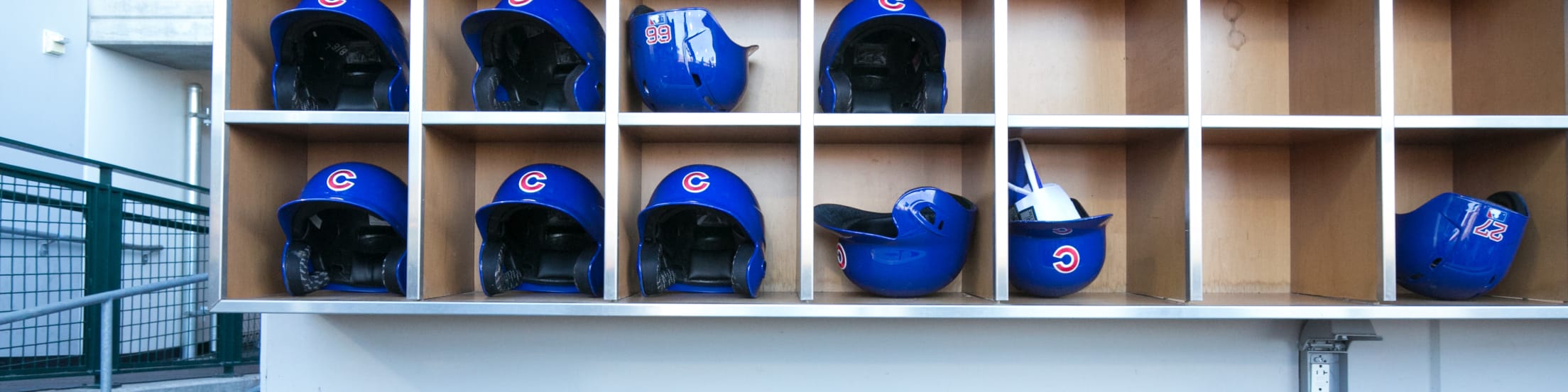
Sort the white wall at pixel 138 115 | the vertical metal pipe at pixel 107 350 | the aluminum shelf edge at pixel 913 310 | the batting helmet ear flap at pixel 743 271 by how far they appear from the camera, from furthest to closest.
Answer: the white wall at pixel 138 115
the vertical metal pipe at pixel 107 350
the batting helmet ear flap at pixel 743 271
the aluminum shelf edge at pixel 913 310

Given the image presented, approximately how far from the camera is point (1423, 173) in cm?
212

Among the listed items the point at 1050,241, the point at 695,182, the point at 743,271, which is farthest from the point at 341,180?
the point at 1050,241

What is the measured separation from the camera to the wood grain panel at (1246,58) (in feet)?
7.04

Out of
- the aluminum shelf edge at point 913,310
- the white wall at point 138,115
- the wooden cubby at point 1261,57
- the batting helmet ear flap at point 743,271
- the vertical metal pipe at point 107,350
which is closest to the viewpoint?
the aluminum shelf edge at point 913,310

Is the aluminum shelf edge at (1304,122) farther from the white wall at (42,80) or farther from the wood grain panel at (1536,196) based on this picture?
the white wall at (42,80)

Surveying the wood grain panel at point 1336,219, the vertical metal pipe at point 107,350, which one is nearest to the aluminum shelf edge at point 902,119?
the wood grain panel at point 1336,219

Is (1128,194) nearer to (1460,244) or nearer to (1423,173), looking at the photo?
(1460,244)

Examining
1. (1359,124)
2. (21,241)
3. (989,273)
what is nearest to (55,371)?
(21,241)

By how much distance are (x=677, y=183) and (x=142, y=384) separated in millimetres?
4122

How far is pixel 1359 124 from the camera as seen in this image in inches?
69.6

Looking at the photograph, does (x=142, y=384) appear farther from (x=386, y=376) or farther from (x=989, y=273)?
(x=989, y=273)

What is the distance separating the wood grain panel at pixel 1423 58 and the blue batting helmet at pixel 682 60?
1.87 meters

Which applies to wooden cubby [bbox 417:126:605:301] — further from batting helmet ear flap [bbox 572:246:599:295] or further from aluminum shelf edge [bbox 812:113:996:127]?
aluminum shelf edge [bbox 812:113:996:127]

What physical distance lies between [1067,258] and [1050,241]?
54 millimetres
